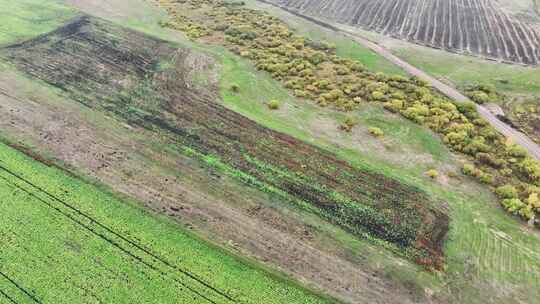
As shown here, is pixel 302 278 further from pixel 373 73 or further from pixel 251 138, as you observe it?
pixel 373 73

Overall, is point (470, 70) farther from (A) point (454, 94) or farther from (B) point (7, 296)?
(B) point (7, 296)

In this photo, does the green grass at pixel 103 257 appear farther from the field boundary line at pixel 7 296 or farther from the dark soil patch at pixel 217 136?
the dark soil patch at pixel 217 136

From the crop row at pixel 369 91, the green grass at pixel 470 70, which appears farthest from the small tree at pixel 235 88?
the green grass at pixel 470 70

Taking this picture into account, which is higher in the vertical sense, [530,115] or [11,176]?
[530,115]

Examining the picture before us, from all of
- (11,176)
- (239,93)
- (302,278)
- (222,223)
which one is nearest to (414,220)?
(302,278)

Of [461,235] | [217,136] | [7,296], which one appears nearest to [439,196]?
[461,235]

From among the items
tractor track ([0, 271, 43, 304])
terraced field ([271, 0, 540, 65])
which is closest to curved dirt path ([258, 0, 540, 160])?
terraced field ([271, 0, 540, 65])
